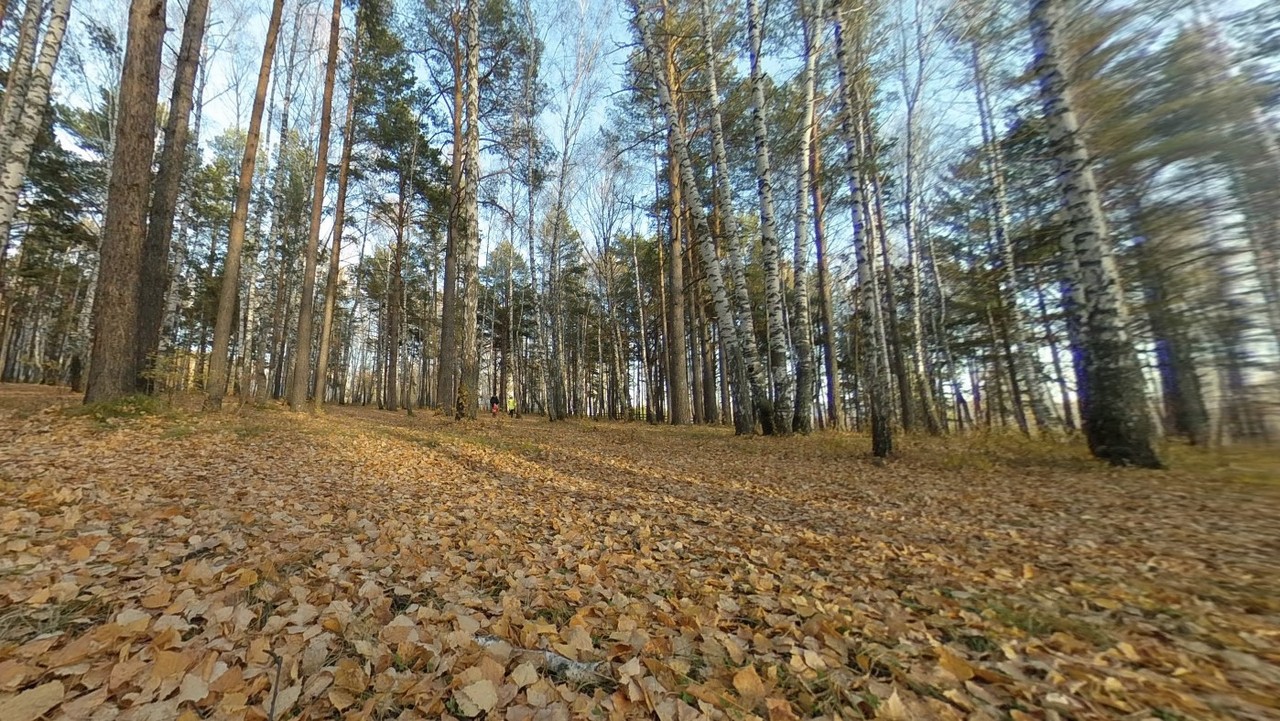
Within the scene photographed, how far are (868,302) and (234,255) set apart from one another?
41.8 ft

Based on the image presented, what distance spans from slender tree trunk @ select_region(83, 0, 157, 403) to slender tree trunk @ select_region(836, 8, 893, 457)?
38.8 feet

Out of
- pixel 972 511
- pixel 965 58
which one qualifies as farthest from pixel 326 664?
pixel 965 58

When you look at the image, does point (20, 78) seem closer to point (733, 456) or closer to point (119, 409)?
point (119, 409)

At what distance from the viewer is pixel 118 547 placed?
9.75ft

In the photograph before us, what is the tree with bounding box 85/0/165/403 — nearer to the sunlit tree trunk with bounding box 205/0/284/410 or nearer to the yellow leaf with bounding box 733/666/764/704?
the sunlit tree trunk with bounding box 205/0/284/410

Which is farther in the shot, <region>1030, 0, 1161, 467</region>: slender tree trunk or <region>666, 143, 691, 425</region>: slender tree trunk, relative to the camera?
<region>666, 143, 691, 425</region>: slender tree trunk

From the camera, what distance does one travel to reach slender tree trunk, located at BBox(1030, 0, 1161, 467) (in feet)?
21.5

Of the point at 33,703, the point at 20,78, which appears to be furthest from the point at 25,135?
the point at 33,703

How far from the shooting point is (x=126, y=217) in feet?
24.2

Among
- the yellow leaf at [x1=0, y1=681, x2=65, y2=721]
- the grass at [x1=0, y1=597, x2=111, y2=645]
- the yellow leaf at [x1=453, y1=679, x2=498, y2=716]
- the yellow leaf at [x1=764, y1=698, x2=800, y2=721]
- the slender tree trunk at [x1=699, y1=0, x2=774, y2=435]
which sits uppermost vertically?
the slender tree trunk at [x1=699, y1=0, x2=774, y2=435]

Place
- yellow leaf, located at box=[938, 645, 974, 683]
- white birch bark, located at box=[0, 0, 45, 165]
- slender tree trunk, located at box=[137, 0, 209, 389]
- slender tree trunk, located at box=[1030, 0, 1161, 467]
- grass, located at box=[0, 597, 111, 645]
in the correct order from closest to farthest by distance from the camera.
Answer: grass, located at box=[0, 597, 111, 645] < yellow leaf, located at box=[938, 645, 974, 683] < slender tree trunk, located at box=[1030, 0, 1161, 467] < slender tree trunk, located at box=[137, 0, 209, 389] < white birch bark, located at box=[0, 0, 45, 165]

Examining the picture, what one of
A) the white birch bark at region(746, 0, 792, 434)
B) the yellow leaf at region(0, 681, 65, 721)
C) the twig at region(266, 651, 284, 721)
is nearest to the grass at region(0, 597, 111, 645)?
the yellow leaf at region(0, 681, 65, 721)

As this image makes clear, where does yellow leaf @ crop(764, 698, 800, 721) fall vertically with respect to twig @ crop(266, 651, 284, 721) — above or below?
below

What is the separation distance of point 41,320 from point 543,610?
43457 millimetres
